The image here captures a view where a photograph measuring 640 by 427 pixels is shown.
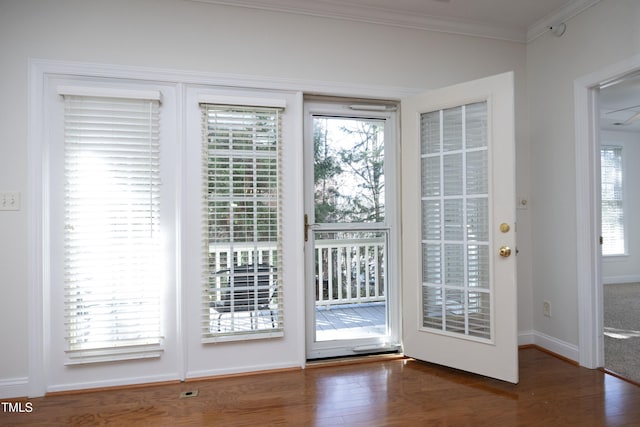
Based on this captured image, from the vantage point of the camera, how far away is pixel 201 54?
2543 mm

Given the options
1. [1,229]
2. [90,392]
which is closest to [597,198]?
[90,392]

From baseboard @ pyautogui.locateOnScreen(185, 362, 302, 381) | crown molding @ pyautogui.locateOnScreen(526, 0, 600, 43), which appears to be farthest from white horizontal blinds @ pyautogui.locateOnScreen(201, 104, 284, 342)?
crown molding @ pyautogui.locateOnScreen(526, 0, 600, 43)

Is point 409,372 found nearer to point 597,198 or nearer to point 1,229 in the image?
point 597,198

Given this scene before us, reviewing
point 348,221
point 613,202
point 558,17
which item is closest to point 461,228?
point 348,221

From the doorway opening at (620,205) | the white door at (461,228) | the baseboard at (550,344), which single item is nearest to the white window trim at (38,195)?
→ the white door at (461,228)

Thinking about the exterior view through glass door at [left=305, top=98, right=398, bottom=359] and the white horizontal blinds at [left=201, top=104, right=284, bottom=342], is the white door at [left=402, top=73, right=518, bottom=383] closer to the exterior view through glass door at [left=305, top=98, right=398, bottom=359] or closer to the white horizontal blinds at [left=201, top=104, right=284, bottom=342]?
the exterior view through glass door at [left=305, top=98, right=398, bottom=359]

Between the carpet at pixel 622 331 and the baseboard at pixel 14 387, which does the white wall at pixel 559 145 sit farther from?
the baseboard at pixel 14 387

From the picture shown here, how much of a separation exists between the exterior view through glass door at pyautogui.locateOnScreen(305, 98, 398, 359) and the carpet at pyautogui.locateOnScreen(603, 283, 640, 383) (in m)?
1.66

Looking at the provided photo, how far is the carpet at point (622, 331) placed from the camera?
8.74ft

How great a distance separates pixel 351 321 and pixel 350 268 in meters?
0.46

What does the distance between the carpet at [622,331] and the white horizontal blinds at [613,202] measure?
858 mm

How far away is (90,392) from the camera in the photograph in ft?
7.66

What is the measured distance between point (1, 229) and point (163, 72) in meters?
1.45

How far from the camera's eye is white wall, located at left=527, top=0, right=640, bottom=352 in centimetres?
257
